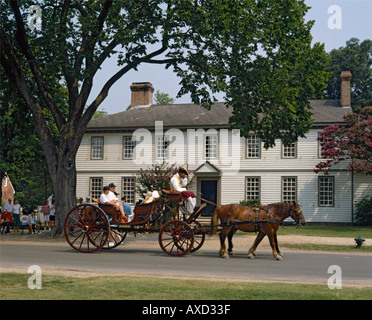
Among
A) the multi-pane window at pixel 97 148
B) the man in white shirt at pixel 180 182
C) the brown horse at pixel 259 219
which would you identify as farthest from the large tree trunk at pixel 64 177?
the multi-pane window at pixel 97 148

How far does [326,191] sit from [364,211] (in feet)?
9.48

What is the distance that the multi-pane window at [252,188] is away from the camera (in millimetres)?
35500

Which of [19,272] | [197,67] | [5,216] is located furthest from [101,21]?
[19,272]

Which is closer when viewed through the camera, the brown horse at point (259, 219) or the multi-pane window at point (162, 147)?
the brown horse at point (259, 219)

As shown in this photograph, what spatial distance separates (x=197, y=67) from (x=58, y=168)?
7520 mm

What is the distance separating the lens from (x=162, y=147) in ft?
122

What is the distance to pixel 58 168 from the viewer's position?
70.4ft

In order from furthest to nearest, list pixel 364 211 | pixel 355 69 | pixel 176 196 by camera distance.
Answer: pixel 355 69
pixel 364 211
pixel 176 196

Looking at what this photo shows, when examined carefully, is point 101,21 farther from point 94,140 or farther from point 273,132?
point 94,140

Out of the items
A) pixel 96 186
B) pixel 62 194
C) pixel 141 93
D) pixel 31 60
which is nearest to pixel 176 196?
pixel 62 194

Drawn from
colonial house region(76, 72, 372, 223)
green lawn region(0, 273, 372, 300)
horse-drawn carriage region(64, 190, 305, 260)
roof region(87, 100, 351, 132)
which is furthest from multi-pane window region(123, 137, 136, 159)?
green lawn region(0, 273, 372, 300)

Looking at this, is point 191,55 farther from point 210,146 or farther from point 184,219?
point 210,146

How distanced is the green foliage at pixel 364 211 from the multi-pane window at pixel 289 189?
4301 millimetres

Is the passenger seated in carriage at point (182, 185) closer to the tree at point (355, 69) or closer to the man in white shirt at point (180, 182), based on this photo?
the man in white shirt at point (180, 182)
